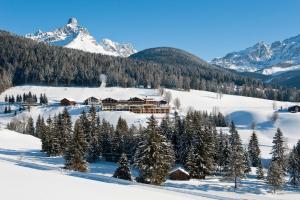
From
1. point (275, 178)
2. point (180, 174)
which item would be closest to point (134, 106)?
point (180, 174)

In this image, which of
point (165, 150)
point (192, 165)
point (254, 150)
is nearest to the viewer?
point (165, 150)

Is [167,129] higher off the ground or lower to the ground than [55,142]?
higher

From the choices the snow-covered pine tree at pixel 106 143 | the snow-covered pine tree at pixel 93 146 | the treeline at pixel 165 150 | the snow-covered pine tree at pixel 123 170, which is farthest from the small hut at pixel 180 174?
the snow-covered pine tree at pixel 106 143

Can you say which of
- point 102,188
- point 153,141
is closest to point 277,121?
point 153,141

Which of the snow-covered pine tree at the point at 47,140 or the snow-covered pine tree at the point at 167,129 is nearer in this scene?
the snow-covered pine tree at the point at 47,140

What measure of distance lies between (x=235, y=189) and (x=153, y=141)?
19670 mm

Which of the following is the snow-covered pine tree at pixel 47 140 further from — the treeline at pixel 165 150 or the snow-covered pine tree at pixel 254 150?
the snow-covered pine tree at pixel 254 150

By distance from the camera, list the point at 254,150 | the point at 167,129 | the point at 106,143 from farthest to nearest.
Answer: the point at 254,150, the point at 106,143, the point at 167,129

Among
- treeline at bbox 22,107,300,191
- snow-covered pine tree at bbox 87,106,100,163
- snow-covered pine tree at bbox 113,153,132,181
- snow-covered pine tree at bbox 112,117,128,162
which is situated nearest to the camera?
treeline at bbox 22,107,300,191

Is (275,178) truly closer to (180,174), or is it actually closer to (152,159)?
(180,174)

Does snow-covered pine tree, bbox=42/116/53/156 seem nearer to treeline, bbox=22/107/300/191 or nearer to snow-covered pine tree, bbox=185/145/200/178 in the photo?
treeline, bbox=22/107/300/191

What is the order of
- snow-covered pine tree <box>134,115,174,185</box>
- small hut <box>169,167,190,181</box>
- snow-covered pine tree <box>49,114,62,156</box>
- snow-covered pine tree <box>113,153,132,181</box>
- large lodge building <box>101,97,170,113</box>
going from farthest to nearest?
1. large lodge building <box>101,97,170,113</box>
2. snow-covered pine tree <box>49,114,62,156</box>
3. small hut <box>169,167,190,181</box>
4. snow-covered pine tree <box>113,153,132,181</box>
5. snow-covered pine tree <box>134,115,174,185</box>

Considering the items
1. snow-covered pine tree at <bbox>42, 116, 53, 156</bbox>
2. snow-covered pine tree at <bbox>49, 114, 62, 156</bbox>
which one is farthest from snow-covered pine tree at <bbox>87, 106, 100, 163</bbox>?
snow-covered pine tree at <bbox>42, 116, 53, 156</bbox>

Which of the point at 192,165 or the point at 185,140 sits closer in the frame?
the point at 192,165
